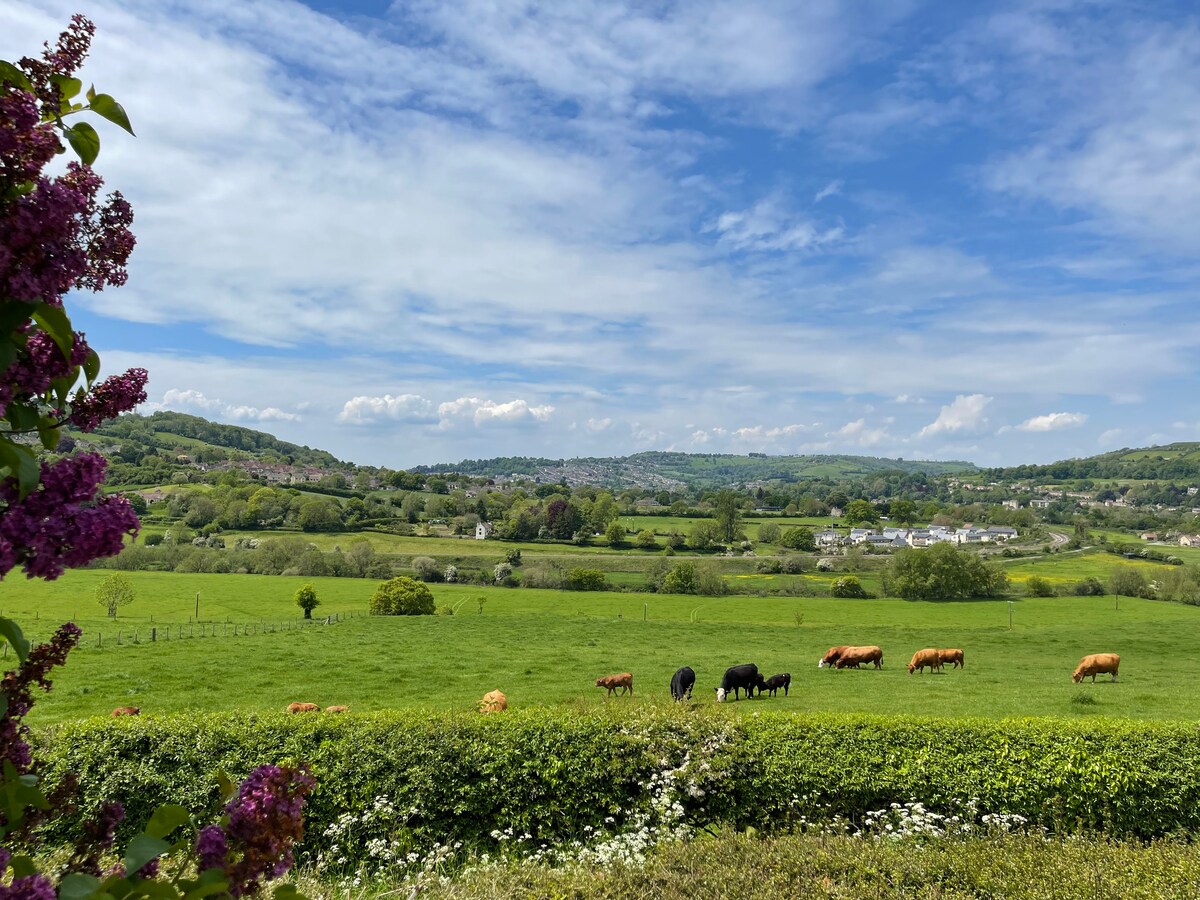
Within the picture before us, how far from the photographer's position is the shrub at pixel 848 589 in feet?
234

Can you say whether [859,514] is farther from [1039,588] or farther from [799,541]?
[1039,588]

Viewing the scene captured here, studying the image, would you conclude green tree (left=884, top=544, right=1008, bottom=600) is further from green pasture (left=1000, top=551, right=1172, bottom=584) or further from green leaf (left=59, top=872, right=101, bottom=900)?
green leaf (left=59, top=872, right=101, bottom=900)

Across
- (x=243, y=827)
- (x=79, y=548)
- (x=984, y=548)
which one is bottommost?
(x=984, y=548)

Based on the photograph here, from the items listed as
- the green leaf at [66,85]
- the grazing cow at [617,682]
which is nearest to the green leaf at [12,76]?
the green leaf at [66,85]

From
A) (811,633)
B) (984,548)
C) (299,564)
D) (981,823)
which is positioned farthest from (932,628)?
(984,548)

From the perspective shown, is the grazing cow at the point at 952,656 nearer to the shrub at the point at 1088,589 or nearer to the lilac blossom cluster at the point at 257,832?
the lilac blossom cluster at the point at 257,832

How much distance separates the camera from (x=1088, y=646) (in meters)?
39.4

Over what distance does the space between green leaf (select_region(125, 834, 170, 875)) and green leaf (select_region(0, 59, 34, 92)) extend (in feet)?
7.02

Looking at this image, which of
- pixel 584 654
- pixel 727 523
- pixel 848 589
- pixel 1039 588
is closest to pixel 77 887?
Result: pixel 584 654

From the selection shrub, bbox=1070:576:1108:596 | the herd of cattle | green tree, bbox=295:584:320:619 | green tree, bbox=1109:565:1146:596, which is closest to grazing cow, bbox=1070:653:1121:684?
the herd of cattle

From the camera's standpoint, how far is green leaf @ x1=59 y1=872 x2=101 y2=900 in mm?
1474

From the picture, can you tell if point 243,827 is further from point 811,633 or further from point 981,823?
point 811,633

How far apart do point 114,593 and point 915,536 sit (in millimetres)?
143743

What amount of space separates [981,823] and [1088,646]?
38111 mm
